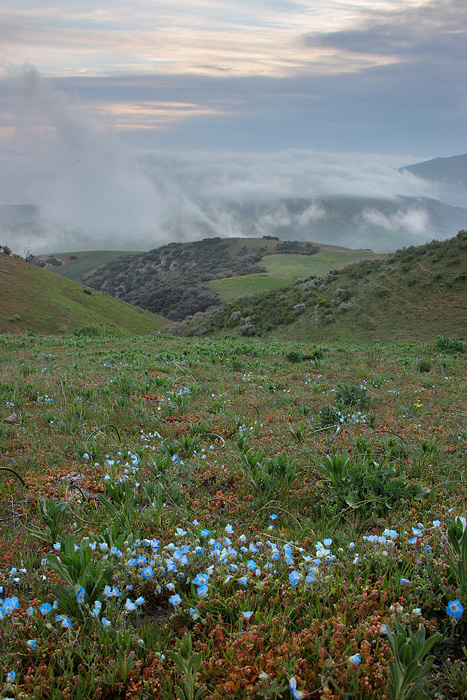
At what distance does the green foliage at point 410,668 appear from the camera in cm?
159

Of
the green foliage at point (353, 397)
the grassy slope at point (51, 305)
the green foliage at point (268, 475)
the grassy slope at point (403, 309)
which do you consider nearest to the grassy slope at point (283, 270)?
the grassy slope at point (51, 305)

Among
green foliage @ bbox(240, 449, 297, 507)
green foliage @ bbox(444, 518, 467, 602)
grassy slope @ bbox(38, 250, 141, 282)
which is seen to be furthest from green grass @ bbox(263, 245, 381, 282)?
grassy slope @ bbox(38, 250, 141, 282)

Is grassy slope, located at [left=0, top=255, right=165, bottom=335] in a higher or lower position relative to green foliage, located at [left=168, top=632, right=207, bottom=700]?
lower

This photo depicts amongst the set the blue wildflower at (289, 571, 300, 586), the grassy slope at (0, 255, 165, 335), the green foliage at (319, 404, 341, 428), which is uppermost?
the blue wildflower at (289, 571, 300, 586)

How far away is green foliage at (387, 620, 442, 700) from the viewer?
62.7 inches

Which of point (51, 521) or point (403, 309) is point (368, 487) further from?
point (403, 309)

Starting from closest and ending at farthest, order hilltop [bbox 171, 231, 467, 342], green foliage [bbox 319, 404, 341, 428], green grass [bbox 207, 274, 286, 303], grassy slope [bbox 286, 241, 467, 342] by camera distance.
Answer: green foliage [bbox 319, 404, 341, 428] → grassy slope [bbox 286, 241, 467, 342] → hilltop [bbox 171, 231, 467, 342] → green grass [bbox 207, 274, 286, 303]

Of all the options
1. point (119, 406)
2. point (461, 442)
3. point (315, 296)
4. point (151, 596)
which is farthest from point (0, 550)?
point (315, 296)

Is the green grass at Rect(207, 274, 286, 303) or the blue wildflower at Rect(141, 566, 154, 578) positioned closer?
the blue wildflower at Rect(141, 566, 154, 578)

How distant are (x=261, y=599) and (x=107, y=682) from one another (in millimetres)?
850

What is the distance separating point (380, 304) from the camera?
32.8 meters

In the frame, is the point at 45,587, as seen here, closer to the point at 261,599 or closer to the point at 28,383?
the point at 261,599

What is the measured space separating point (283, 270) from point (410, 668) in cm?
9159

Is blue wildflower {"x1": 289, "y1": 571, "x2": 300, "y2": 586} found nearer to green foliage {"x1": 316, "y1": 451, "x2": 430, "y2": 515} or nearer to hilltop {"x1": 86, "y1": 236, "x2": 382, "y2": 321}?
green foliage {"x1": 316, "y1": 451, "x2": 430, "y2": 515}
